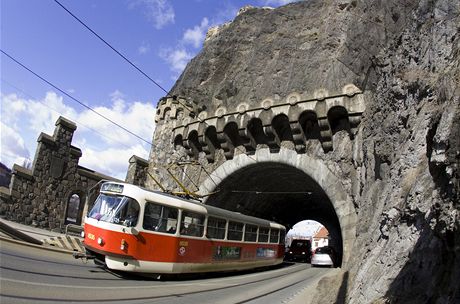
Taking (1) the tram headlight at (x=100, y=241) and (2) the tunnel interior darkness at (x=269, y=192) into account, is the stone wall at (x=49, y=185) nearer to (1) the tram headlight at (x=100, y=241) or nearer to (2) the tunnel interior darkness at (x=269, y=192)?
(1) the tram headlight at (x=100, y=241)

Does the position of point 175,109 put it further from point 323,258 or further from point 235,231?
point 323,258

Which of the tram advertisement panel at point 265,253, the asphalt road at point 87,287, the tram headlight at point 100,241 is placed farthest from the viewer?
the tram advertisement panel at point 265,253

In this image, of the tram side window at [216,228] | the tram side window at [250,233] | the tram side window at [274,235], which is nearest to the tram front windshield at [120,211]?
the tram side window at [216,228]

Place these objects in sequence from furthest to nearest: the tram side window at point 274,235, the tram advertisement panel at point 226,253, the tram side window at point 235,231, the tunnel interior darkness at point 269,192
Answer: the tunnel interior darkness at point 269,192
the tram side window at point 274,235
the tram side window at point 235,231
the tram advertisement panel at point 226,253

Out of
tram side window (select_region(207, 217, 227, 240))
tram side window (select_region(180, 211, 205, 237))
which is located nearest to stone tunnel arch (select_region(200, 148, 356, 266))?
tram side window (select_region(207, 217, 227, 240))

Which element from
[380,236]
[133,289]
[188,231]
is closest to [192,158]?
[188,231]

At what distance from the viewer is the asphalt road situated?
22.3ft

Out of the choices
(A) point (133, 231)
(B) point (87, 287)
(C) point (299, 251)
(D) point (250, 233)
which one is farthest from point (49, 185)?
(C) point (299, 251)

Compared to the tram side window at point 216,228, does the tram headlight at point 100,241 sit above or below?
below

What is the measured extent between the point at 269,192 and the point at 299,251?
11775 millimetres

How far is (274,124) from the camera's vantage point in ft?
58.3

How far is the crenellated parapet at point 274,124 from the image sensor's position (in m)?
15.9

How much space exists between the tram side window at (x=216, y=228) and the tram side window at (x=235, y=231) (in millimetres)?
519

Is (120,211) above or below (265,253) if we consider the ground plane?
above
